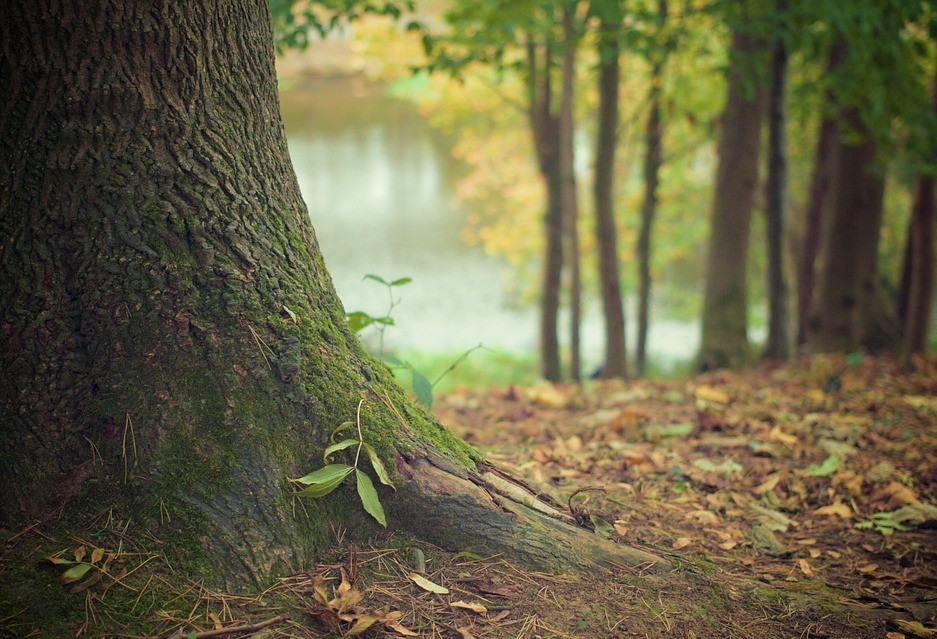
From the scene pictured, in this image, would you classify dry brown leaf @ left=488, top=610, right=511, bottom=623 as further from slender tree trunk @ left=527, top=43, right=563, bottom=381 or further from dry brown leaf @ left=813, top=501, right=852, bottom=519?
slender tree trunk @ left=527, top=43, right=563, bottom=381

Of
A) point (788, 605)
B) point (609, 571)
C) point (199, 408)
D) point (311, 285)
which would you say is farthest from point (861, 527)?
point (199, 408)

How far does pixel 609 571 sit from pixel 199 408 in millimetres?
1198

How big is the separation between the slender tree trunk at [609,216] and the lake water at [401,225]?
822 cm

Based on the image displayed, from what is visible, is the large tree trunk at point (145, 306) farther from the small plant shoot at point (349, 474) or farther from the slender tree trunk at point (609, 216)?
the slender tree trunk at point (609, 216)

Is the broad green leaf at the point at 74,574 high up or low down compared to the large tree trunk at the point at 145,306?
down

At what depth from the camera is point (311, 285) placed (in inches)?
79.7

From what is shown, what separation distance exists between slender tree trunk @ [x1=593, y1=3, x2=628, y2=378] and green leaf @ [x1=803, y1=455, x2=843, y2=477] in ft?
15.5

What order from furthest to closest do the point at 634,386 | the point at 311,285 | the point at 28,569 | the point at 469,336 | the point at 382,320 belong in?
the point at 469,336, the point at 634,386, the point at 382,320, the point at 311,285, the point at 28,569

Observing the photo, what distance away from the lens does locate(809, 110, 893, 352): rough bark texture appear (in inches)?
279

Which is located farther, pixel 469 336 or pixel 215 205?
pixel 469 336

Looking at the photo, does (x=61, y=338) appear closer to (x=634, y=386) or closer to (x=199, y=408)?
(x=199, y=408)

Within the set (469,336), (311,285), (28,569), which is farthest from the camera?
(469,336)

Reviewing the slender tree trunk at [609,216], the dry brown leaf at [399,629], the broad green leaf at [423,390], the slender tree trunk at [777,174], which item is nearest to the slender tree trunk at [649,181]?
the slender tree trunk at [609,216]

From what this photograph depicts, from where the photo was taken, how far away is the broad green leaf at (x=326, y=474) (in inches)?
71.4
